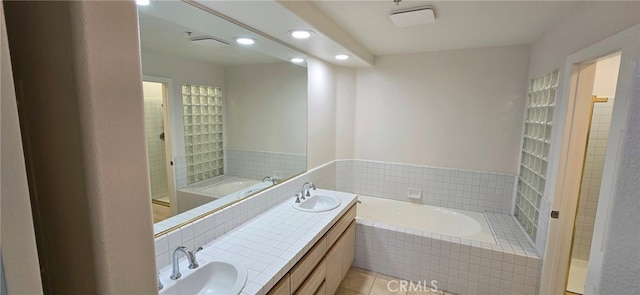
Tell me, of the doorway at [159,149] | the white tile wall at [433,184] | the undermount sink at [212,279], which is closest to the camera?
the undermount sink at [212,279]

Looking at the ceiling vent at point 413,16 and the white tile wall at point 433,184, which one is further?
the white tile wall at point 433,184

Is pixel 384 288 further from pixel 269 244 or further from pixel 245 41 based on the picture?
pixel 245 41

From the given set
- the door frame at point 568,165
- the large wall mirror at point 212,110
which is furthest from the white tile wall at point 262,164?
the door frame at point 568,165

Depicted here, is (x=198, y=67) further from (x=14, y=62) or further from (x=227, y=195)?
(x=14, y=62)

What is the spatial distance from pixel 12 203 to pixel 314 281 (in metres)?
1.67

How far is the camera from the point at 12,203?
38 cm

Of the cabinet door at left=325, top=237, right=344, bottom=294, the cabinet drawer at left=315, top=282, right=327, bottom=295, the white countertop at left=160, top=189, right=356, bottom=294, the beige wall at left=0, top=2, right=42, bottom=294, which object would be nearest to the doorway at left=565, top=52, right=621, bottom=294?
the cabinet door at left=325, top=237, right=344, bottom=294

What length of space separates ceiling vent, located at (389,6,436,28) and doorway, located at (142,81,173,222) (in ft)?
5.15

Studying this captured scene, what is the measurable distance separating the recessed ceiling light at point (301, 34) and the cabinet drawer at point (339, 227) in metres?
1.46

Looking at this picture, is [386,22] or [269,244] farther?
[386,22]

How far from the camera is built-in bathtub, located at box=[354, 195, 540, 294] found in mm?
2225

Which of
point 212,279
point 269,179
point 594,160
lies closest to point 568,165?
point 594,160

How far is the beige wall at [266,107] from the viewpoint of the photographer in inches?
88.3

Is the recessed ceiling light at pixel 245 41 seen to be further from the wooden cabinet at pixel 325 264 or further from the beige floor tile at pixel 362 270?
the beige floor tile at pixel 362 270
